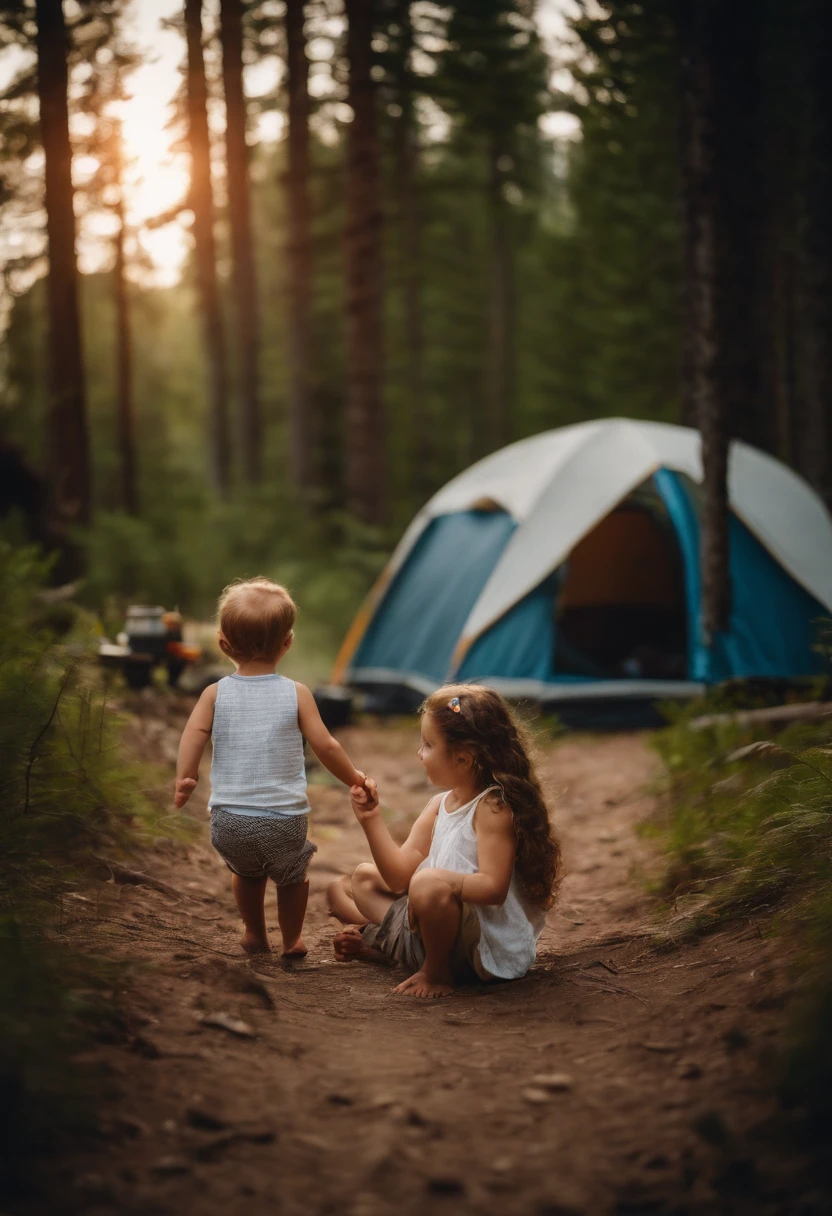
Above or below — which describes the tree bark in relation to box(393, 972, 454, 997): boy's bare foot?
above

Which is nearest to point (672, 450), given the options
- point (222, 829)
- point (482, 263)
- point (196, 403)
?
point (222, 829)

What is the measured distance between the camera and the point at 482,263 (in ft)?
97.8

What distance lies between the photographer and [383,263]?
18.4 meters

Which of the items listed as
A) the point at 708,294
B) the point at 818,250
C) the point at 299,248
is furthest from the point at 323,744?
the point at 299,248

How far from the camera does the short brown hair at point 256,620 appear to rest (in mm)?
3668

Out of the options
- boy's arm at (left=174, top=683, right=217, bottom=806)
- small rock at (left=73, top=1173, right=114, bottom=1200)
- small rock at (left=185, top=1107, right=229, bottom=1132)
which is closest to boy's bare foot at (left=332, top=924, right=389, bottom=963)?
boy's arm at (left=174, top=683, right=217, bottom=806)

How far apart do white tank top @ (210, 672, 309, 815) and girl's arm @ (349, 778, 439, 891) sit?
28 cm

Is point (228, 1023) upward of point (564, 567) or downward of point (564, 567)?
downward

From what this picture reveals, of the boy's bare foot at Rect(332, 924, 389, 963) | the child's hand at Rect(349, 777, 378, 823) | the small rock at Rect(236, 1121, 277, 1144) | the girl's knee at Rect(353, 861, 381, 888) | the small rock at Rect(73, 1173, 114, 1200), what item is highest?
the child's hand at Rect(349, 777, 378, 823)

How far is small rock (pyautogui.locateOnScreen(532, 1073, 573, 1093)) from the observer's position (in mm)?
2574

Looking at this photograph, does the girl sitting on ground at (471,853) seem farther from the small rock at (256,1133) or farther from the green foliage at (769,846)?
the small rock at (256,1133)

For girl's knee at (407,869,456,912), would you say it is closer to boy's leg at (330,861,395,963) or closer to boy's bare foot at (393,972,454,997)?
boy's bare foot at (393,972,454,997)

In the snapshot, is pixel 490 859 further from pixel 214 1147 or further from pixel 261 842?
pixel 214 1147

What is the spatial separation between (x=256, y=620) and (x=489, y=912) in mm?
1208
